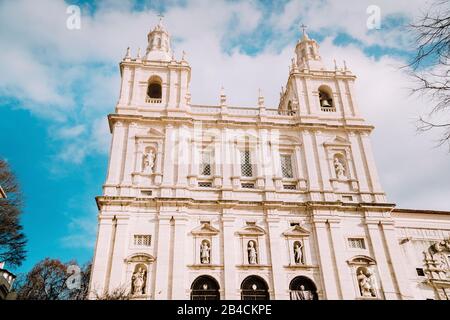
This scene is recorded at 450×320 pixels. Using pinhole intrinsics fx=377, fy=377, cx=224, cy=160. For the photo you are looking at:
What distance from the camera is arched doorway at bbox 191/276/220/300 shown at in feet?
68.7

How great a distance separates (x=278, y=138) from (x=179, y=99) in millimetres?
7906

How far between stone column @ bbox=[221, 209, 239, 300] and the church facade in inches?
2.5

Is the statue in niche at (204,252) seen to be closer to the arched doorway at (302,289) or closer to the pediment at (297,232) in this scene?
the pediment at (297,232)

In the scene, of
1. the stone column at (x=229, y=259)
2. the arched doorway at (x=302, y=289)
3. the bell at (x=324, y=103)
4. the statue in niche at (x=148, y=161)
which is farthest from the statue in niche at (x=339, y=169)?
the statue in niche at (x=148, y=161)

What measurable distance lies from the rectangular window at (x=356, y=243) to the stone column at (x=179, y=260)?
1022 centimetres

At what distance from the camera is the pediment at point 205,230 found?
22.8 meters

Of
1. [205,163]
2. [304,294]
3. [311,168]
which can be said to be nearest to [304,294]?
[304,294]

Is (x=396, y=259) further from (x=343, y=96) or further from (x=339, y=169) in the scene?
(x=343, y=96)

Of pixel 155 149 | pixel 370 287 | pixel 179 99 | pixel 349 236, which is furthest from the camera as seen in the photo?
pixel 179 99

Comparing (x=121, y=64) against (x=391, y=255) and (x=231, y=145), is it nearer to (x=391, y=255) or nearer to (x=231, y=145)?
(x=231, y=145)

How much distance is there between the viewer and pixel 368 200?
25016 mm

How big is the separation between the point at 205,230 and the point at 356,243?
944 cm

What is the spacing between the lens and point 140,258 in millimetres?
21469
